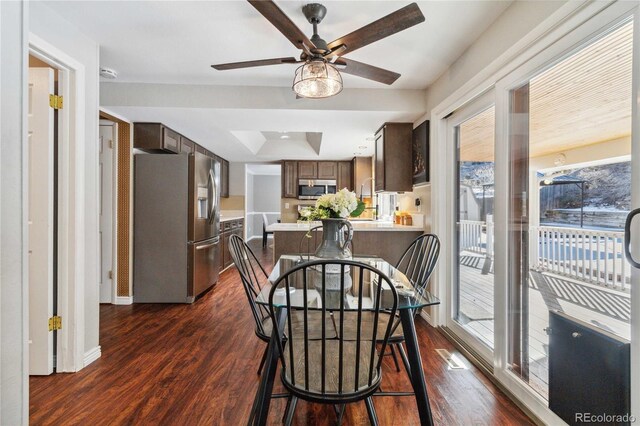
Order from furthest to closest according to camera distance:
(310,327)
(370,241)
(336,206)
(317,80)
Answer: (370,241), (336,206), (317,80), (310,327)

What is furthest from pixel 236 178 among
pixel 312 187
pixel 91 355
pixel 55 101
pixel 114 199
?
pixel 91 355

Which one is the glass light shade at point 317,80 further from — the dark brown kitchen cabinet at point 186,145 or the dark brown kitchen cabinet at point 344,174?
the dark brown kitchen cabinet at point 344,174

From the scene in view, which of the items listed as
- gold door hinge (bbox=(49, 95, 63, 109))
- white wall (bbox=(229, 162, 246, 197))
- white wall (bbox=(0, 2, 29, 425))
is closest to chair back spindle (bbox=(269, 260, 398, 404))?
white wall (bbox=(0, 2, 29, 425))

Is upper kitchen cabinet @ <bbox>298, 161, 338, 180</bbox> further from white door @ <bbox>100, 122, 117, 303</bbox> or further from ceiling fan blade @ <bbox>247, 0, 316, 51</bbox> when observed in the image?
ceiling fan blade @ <bbox>247, 0, 316, 51</bbox>

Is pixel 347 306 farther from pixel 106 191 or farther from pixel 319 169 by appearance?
pixel 319 169

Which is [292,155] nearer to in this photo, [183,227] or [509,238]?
[183,227]

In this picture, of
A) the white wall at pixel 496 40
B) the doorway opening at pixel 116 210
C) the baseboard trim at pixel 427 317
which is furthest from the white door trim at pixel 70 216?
the baseboard trim at pixel 427 317

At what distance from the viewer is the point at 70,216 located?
208 centimetres

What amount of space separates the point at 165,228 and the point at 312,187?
133 inches

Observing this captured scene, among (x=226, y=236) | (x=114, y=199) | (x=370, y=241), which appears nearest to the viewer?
(x=370, y=241)

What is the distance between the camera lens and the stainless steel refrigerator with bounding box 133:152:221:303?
356 centimetres

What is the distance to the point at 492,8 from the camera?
6.07 ft

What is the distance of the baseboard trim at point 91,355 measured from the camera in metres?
2.15

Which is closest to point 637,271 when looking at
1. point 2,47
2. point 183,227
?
point 2,47
